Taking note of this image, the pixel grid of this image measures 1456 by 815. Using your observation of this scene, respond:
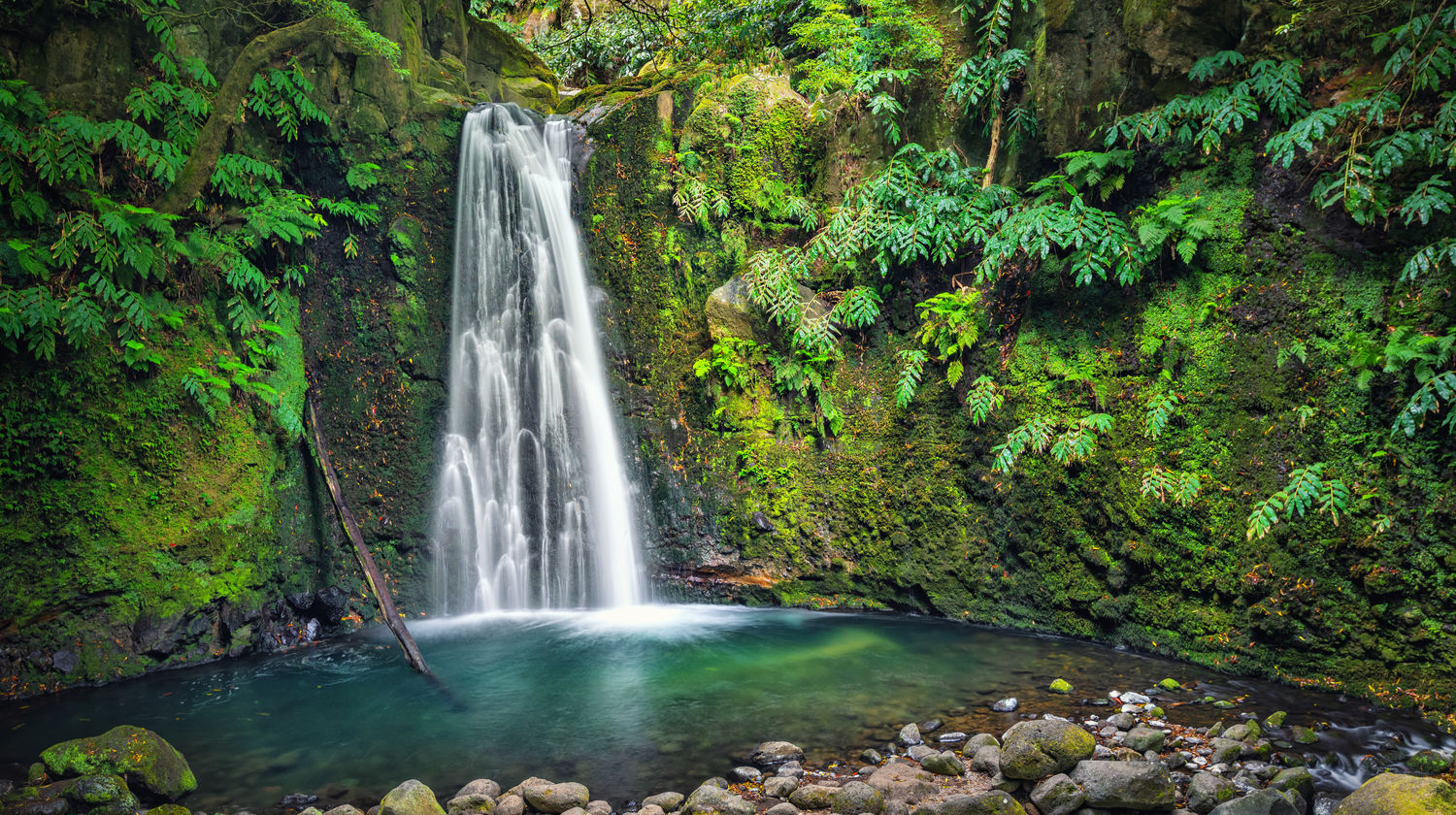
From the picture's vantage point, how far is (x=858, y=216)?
7.77 m

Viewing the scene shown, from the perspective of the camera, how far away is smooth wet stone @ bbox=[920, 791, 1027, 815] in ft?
10.7

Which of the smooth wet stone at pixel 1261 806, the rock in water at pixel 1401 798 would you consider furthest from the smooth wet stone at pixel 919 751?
the rock in water at pixel 1401 798

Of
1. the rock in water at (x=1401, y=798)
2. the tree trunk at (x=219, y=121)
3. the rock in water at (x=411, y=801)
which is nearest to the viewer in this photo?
the rock in water at (x=1401, y=798)

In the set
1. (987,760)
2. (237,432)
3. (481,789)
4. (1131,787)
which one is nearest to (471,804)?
(481,789)

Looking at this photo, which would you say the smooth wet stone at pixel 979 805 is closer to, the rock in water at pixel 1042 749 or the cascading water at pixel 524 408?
the rock in water at pixel 1042 749

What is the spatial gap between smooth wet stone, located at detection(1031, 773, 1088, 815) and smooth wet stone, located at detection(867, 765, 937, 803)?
1.68 ft

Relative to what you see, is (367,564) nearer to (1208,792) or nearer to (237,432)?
(237,432)

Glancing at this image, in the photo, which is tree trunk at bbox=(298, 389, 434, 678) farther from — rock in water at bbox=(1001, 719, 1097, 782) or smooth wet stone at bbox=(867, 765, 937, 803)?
rock in water at bbox=(1001, 719, 1097, 782)

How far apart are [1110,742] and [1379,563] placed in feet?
7.21

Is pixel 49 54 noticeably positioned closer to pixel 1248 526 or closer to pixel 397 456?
pixel 397 456

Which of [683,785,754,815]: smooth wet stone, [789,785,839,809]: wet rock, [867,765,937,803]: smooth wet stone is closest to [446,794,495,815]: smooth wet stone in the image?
[683,785,754,815]: smooth wet stone

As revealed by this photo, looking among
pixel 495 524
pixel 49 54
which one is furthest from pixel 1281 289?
pixel 49 54

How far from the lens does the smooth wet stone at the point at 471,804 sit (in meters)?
3.57

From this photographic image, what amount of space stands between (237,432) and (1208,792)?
27.1 ft
